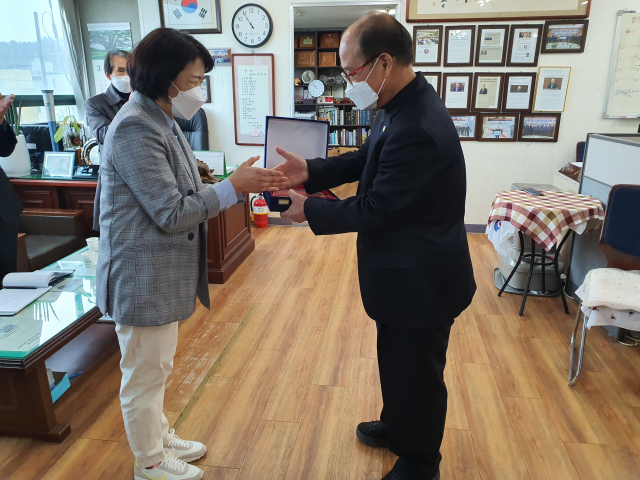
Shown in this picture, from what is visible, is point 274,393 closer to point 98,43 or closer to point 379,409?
point 379,409

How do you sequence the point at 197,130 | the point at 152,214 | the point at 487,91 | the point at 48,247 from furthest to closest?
the point at 197,130 < the point at 487,91 < the point at 48,247 < the point at 152,214

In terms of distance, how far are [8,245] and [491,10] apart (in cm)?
417

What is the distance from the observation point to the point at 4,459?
1.65m

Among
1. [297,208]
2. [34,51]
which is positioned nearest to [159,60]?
[297,208]

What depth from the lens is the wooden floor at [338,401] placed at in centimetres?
164

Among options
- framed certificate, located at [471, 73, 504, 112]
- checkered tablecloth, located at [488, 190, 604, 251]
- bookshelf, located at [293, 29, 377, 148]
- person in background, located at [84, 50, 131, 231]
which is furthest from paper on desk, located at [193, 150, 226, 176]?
bookshelf, located at [293, 29, 377, 148]

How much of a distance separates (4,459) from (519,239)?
2.96 meters

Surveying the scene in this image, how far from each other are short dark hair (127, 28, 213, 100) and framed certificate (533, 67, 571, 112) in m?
3.86

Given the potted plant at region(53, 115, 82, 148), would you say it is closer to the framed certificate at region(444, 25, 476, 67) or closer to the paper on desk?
the paper on desk

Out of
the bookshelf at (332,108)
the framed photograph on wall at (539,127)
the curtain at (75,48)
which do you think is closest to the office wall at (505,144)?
the framed photograph on wall at (539,127)

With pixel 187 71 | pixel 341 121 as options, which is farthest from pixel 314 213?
pixel 341 121

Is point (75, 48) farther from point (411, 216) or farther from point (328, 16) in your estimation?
point (411, 216)

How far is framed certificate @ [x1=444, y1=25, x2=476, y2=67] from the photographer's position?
13.5 ft

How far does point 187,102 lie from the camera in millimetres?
1329
